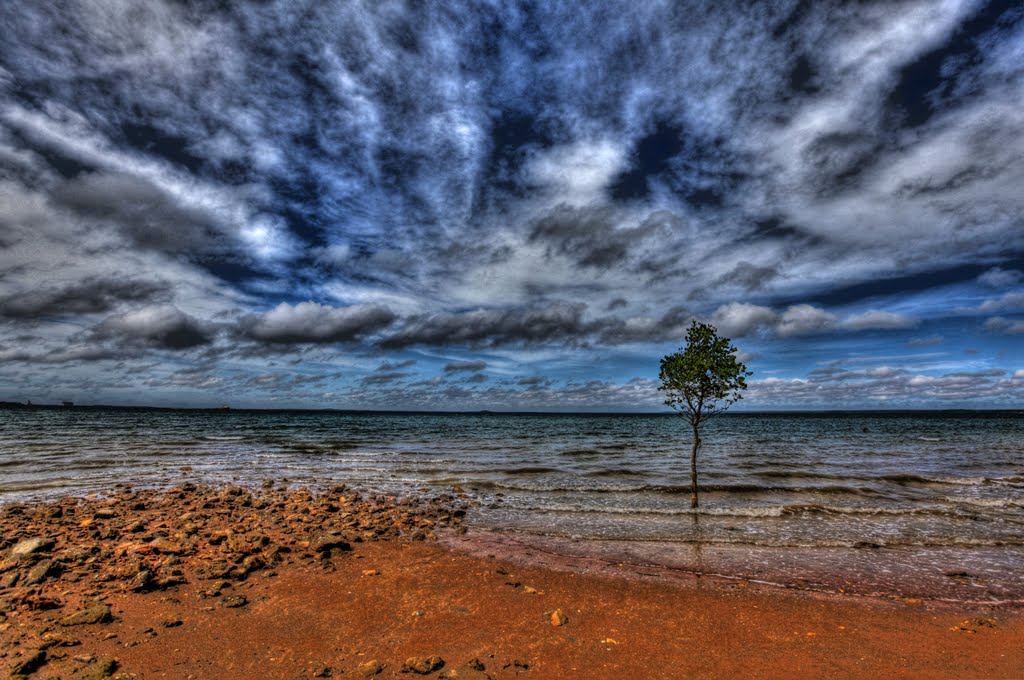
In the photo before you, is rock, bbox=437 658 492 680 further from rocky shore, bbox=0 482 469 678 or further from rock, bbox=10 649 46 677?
rock, bbox=10 649 46 677

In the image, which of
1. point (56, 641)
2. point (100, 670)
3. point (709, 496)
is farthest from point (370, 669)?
point (709, 496)

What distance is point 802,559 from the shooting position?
42.8ft

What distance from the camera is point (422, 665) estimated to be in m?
7.11

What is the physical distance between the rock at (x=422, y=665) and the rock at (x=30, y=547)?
417 inches

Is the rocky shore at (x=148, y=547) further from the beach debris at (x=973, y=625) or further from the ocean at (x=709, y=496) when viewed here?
the beach debris at (x=973, y=625)

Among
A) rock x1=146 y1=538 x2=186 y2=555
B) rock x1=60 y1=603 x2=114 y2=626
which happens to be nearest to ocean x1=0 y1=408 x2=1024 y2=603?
rock x1=146 y1=538 x2=186 y2=555

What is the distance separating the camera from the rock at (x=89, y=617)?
8.08 meters

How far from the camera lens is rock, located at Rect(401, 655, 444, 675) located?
7.04 meters

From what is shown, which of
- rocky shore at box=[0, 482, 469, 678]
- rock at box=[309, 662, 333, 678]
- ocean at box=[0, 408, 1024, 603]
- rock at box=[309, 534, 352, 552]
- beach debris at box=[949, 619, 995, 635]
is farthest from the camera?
ocean at box=[0, 408, 1024, 603]

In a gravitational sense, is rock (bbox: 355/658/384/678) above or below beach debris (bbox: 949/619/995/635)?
below

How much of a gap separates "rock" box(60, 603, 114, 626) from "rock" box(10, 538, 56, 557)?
4726 mm

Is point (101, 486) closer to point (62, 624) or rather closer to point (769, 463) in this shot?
point (62, 624)

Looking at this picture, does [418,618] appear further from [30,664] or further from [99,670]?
[30,664]

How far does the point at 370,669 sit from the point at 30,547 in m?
10.5
